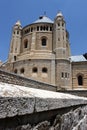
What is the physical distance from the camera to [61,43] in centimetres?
2988

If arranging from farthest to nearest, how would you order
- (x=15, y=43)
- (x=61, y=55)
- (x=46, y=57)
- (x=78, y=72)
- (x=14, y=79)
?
(x=15, y=43) → (x=78, y=72) → (x=46, y=57) → (x=61, y=55) → (x=14, y=79)

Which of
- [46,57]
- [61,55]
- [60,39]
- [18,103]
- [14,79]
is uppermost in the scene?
[60,39]

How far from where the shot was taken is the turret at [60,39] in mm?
29106

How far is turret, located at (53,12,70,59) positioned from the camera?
95.5ft

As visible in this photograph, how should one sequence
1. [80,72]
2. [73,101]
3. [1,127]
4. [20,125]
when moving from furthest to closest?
1. [80,72]
2. [73,101]
3. [20,125]
4. [1,127]

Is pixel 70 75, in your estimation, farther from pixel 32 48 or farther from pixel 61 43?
pixel 32 48

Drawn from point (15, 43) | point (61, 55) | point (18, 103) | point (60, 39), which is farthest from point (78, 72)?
point (18, 103)

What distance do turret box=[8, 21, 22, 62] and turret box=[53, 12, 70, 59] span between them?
768 centimetres

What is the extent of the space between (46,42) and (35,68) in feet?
20.5

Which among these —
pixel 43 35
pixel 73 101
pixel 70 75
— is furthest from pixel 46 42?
pixel 73 101

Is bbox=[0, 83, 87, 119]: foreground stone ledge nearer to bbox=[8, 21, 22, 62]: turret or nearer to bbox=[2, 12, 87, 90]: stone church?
bbox=[2, 12, 87, 90]: stone church

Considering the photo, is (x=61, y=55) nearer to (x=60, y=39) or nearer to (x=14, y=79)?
(x=60, y=39)

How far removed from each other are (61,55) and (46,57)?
2.69 meters

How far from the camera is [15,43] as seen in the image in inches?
1314
